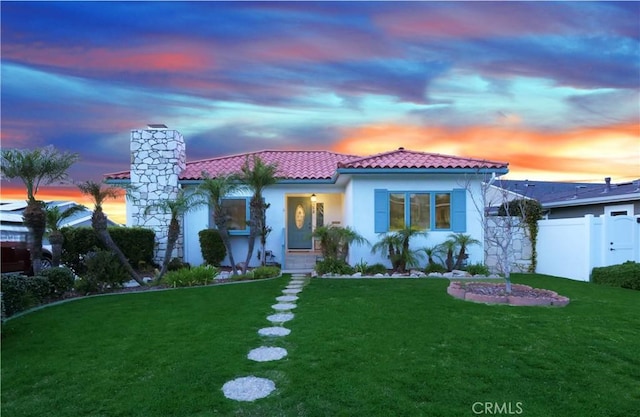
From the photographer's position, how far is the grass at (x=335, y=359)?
3348 millimetres

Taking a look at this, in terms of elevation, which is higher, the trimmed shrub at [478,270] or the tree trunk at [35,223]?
the tree trunk at [35,223]

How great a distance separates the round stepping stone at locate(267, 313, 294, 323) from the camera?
244 inches

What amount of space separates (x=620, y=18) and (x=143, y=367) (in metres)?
11.6

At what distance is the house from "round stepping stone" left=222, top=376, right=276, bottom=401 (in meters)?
8.27

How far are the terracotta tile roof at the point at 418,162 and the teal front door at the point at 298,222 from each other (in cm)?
411

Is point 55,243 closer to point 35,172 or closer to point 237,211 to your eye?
point 35,172

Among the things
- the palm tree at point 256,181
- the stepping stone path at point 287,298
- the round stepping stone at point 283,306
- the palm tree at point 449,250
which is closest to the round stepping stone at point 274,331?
the round stepping stone at point 283,306

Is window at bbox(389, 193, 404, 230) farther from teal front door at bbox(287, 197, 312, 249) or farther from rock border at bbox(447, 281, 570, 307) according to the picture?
teal front door at bbox(287, 197, 312, 249)

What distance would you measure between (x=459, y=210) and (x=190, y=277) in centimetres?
813

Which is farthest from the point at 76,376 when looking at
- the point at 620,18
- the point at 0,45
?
the point at 620,18

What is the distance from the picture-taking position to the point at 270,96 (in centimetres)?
1197

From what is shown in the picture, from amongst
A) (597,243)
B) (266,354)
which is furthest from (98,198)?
(597,243)

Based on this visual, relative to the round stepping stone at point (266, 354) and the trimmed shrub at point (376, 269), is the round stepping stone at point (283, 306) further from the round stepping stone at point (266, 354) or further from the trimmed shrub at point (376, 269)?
the trimmed shrub at point (376, 269)

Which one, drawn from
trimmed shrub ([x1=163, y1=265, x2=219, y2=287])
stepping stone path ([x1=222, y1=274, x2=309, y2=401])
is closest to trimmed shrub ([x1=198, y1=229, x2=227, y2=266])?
trimmed shrub ([x1=163, y1=265, x2=219, y2=287])
